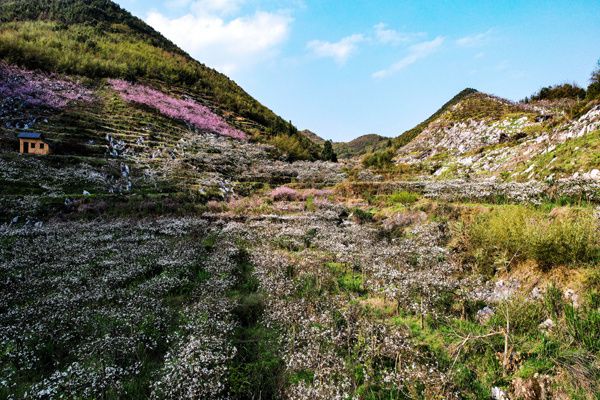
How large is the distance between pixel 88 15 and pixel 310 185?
112m

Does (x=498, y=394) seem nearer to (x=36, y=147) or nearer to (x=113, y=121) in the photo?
(x=36, y=147)

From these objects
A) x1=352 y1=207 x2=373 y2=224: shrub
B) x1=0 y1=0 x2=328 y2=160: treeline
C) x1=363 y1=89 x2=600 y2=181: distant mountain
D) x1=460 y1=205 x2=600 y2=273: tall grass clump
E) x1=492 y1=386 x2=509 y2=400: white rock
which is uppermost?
x1=0 y1=0 x2=328 y2=160: treeline

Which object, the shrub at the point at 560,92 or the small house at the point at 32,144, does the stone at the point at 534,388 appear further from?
the shrub at the point at 560,92

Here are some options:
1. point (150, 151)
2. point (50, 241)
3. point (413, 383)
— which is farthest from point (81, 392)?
point (150, 151)

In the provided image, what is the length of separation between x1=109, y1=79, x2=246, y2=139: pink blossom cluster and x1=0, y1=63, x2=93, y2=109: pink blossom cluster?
7.77 metres

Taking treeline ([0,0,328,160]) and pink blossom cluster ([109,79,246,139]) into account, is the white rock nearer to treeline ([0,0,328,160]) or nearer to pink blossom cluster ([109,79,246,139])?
treeline ([0,0,328,160])

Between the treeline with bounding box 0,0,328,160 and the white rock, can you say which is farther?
the treeline with bounding box 0,0,328,160

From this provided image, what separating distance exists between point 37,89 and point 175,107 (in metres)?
23.8

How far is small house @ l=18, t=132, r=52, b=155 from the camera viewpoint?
3403 cm

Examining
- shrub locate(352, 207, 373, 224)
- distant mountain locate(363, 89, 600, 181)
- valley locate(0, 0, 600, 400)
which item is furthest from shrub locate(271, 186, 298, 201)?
distant mountain locate(363, 89, 600, 181)

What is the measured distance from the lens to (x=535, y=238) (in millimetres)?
8562

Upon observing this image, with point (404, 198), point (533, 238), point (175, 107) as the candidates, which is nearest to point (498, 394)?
point (533, 238)

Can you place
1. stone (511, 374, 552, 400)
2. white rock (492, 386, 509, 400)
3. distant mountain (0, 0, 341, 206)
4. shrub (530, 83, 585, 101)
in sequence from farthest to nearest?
shrub (530, 83, 585, 101) < distant mountain (0, 0, 341, 206) < white rock (492, 386, 509, 400) < stone (511, 374, 552, 400)

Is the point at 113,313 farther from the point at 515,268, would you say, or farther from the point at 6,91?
the point at 6,91
